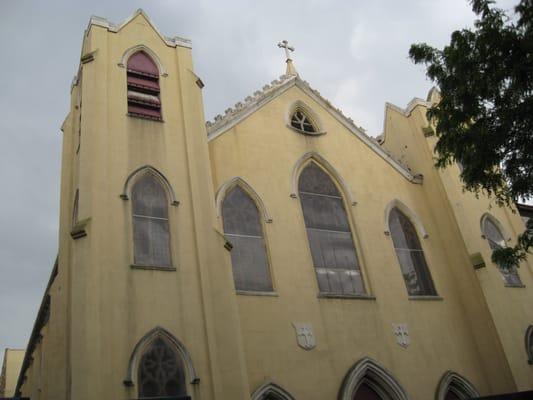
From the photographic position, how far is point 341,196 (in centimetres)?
1709

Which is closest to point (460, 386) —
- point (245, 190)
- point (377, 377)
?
point (377, 377)

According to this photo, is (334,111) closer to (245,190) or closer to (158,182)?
(245,190)

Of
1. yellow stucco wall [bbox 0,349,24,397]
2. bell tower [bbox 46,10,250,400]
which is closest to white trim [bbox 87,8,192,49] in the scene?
bell tower [bbox 46,10,250,400]

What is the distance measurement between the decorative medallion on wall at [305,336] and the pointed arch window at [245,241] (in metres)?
1.17

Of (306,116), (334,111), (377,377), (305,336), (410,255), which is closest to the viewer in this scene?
(305,336)

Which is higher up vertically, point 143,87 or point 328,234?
point 143,87

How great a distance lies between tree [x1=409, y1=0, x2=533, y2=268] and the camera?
9.95 m

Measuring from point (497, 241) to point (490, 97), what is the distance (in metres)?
8.74

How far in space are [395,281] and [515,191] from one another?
5.93 metres

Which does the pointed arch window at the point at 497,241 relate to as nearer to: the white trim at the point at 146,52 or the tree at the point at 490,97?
the tree at the point at 490,97

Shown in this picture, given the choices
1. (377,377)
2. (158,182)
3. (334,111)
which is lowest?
(377,377)

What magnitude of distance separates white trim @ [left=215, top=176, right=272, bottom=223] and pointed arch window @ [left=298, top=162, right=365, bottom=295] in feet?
4.60

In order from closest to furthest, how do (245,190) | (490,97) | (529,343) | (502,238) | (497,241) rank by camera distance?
1. (490,97)
2. (245,190)
3. (529,343)
4. (497,241)
5. (502,238)

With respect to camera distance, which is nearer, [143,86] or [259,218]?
[143,86]
